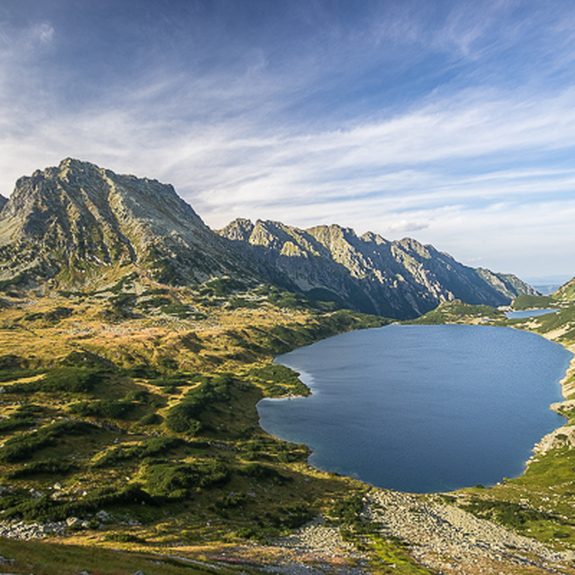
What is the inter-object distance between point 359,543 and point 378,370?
14481 cm

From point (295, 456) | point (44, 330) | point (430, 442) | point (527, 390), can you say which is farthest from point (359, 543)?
point (44, 330)

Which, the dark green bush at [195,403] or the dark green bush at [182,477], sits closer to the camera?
the dark green bush at [182,477]

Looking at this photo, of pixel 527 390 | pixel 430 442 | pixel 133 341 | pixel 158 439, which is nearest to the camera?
pixel 158 439

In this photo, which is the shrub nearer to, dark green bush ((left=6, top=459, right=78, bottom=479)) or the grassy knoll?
the grassy knoll

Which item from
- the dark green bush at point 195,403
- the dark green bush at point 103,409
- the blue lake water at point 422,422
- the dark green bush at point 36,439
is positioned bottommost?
the blue lake water at point 422,422

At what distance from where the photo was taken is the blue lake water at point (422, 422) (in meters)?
80.1

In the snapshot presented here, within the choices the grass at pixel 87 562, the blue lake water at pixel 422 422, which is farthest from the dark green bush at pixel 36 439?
the blue lake water at pixel 422 422

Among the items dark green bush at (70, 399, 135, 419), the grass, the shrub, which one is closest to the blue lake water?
dark green bush at (70, 399, 135, 419)

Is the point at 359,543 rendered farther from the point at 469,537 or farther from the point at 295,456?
the point at 295,456

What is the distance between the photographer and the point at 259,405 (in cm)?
13050

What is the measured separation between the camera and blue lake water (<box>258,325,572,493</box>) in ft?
263

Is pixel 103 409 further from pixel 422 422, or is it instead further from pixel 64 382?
pixel 422 422

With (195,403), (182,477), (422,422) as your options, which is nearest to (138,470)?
(182,477)

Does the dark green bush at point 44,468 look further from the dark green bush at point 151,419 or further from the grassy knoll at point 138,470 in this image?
the dark green bush at point 151,419
